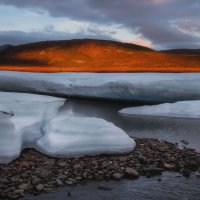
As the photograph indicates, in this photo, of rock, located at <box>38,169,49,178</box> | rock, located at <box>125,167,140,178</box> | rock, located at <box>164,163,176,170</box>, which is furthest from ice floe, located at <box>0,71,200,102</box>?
rock, located at <box>38,169,49,178</box>

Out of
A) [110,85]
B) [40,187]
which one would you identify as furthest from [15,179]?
Result: [110,85]

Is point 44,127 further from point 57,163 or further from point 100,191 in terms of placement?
point 100,191

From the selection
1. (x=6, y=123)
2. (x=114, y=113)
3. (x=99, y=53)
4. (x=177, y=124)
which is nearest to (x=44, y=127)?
(x=6, y=123)

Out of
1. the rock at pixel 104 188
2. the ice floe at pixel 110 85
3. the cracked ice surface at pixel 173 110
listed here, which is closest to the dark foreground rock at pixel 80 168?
the rock at pixel 104 188

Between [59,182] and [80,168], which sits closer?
[59,182]

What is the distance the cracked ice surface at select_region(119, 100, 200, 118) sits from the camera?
1273cm

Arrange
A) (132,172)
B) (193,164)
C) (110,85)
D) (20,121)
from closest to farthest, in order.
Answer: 1. (132,172)
2. (193,164)
3. (20,121)
4. (110,85)

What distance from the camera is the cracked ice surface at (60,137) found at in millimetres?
6422

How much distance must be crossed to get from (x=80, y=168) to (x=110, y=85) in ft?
30.7

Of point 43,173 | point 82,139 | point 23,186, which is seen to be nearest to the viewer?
point 23,186

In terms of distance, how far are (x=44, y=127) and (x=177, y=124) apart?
462cm

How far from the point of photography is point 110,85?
1536cm

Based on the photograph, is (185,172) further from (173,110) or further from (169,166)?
(173,110)

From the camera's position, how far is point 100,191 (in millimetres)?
5434
